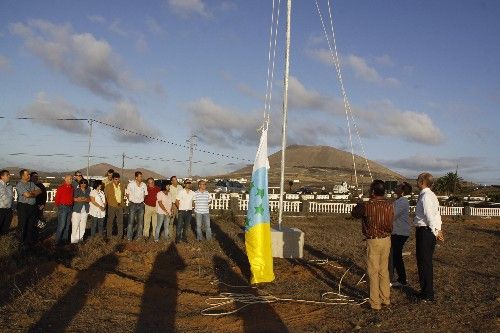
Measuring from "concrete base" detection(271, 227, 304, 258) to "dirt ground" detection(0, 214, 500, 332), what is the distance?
0.79ft

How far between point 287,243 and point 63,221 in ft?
18.4

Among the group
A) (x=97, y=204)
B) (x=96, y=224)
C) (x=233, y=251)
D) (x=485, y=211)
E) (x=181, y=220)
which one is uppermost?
(x=97, y=204)

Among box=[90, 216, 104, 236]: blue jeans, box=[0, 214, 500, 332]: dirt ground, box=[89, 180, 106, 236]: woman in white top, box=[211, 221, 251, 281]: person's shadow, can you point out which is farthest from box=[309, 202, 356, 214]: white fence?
box=[89, 180, 106, 236]: woman in white top

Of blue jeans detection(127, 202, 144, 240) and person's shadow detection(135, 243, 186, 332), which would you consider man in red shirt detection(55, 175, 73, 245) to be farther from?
person's shadow detection(135, 243, 186, 332)

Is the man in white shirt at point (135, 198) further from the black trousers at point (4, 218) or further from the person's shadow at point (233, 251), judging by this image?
the black trousers at point (4, 218)

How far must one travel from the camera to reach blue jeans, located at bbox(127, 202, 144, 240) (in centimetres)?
1380

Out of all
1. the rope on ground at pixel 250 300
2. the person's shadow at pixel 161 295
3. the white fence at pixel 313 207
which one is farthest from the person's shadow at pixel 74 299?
the white fence at pixel 313 207

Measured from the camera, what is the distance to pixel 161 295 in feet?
28.3

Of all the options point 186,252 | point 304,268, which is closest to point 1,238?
point 186,252

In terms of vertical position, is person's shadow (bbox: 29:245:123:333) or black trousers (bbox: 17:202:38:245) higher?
black trousers (bbox: 17:202:38:245)

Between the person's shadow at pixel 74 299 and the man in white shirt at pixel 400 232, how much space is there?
5.11 metres

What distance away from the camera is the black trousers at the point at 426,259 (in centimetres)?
785

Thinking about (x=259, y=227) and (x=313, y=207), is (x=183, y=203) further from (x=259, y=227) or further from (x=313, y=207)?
(x=313, y=207)

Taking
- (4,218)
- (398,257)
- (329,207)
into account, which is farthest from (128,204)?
(329,207)
